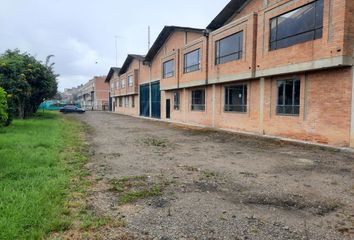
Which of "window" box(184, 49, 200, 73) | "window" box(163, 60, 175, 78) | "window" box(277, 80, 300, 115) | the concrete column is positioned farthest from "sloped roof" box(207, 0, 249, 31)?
"window" box(163, 60, 175, 78)

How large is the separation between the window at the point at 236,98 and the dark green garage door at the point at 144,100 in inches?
777

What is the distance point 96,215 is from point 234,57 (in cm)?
1676

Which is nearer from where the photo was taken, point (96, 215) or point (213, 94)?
point (96, 215)

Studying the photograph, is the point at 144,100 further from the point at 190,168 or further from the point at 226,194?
the point at 226,194

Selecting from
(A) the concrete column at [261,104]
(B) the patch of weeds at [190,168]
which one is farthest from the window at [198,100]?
(B) the patch of weeds at [190,168]

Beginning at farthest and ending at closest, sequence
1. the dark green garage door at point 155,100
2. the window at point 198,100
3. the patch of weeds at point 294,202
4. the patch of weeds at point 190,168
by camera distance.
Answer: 1. the dark green garage door at point 155,100
2. the window at point 198,100
3. the patch of weeds at point 190,168
4. the patch of weeds at point 294,202

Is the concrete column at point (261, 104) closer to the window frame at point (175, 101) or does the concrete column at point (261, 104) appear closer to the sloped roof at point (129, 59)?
the window frame at point (175, 101)

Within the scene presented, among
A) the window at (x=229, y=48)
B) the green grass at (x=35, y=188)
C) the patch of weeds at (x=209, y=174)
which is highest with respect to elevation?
the window at (x=229, y=48)

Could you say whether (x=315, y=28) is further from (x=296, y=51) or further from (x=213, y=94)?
(x=213, y=94)

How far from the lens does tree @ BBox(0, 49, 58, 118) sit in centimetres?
2052

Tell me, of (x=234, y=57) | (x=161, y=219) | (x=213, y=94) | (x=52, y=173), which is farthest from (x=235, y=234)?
(x=213, y=94)

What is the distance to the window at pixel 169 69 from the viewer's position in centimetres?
3049

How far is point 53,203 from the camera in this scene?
523 cm

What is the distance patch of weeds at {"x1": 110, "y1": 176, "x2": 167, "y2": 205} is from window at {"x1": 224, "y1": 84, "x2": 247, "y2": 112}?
12982 mm
